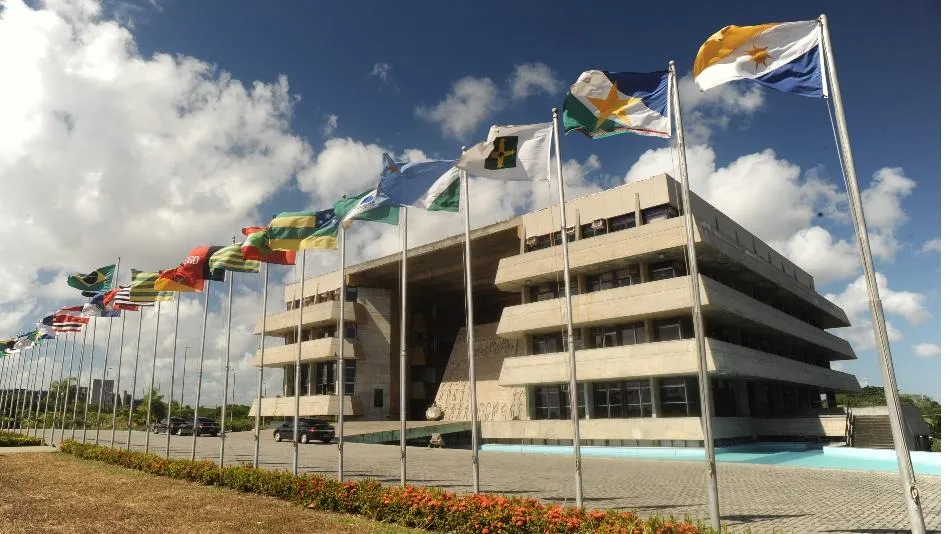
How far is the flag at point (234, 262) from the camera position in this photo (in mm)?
27656

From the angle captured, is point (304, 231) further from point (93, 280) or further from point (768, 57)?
point (93, 280)

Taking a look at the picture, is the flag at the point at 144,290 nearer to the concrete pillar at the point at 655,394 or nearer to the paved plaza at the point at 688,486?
the paved plaza at the point at 688,486

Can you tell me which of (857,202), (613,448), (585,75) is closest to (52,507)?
(585,75)

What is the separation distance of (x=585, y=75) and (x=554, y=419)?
30513 millimetres

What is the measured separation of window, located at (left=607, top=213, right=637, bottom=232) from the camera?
39844mm

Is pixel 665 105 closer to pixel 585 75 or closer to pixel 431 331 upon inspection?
pixel 585 75

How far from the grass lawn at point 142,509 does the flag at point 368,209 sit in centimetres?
907

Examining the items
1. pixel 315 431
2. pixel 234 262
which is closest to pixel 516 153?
pixel 234 262

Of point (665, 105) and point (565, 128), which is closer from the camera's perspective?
point (665, 105)

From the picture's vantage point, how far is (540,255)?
41844mm

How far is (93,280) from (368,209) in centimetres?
2697

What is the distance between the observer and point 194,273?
3039 centimetres

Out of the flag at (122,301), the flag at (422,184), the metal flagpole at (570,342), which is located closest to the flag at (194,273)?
the flag at (122,301)

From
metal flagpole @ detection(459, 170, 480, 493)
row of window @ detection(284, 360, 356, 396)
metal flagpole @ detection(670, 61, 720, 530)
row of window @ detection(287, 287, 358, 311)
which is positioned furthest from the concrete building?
metal flagpole @ detection(670, 61, 720, 530)
